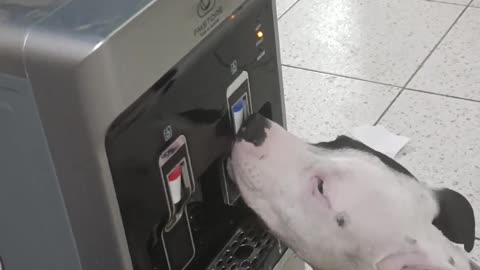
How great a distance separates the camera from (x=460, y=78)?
2104mm

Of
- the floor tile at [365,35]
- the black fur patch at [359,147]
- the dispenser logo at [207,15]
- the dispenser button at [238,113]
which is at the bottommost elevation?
the floor tile at [365,35]

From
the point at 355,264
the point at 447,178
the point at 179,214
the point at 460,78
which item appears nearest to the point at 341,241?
the point at 355,264

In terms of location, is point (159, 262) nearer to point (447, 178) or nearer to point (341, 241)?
point (341, 241)

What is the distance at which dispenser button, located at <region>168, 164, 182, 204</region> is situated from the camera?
911 mm

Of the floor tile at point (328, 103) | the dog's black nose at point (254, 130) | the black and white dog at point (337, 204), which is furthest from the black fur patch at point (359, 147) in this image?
the floor tile at point (328, 103)

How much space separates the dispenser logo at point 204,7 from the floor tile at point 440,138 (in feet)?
3.30

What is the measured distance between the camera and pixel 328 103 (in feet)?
6.79

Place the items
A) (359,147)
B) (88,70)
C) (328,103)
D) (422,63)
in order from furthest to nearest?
(422,63), (328,103), (359,147), (88,70)

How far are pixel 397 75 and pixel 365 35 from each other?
23cm

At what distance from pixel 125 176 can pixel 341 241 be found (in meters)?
0.42

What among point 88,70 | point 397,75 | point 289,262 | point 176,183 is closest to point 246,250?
point 289,262

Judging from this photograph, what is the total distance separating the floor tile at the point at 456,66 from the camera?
2.07 meters

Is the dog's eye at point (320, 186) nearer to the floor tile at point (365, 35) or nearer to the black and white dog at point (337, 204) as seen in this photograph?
the black and white dog at point (337, 204)

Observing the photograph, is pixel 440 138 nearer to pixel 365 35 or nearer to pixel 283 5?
pixel 365 35
